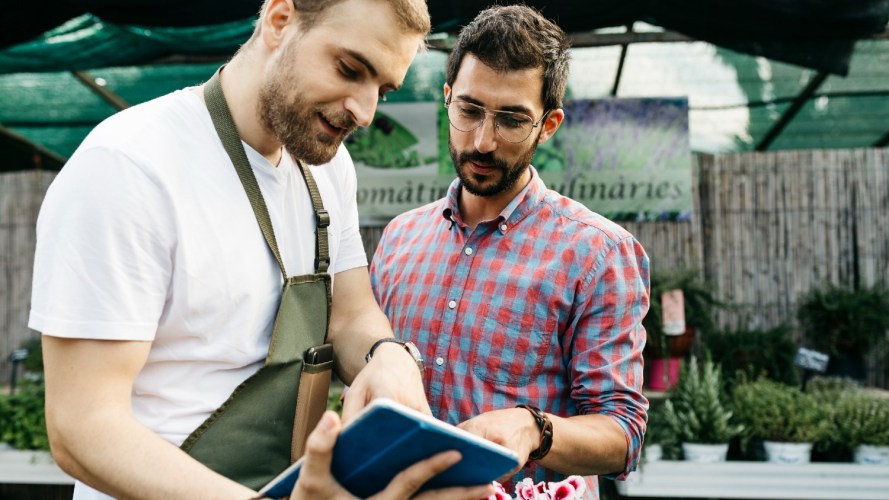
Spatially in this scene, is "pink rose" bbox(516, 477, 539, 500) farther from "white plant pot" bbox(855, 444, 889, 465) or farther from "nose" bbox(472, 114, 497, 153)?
"white plant pot" bbox(855, 444, 889, 465)

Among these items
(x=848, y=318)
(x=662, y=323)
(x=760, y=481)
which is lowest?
(x=760, y=481)

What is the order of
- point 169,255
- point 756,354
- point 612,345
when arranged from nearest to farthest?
1. point 169,255
2. point 612,345
3. point 756,354

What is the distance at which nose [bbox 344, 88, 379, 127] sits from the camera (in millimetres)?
1396

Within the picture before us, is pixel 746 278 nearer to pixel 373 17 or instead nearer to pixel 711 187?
pixel 711 187

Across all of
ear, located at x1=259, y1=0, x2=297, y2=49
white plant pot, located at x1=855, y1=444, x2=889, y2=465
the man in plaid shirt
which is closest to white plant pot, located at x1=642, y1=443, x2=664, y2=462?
white plant pot, located at x1=855, y1=444, x2=889, y2=465

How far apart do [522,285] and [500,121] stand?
1.48ft

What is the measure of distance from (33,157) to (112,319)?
6947 millimetres

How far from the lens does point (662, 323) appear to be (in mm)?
4281

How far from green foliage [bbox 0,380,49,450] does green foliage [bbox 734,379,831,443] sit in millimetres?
4000

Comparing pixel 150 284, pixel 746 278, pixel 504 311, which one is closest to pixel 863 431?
pixel 746 278

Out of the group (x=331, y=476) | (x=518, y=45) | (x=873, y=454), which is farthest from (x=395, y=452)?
(x=873, y=454)

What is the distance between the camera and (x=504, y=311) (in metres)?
1.87

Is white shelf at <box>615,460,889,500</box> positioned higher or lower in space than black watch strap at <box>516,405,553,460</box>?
lower

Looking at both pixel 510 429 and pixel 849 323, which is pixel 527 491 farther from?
pixel 849 323
